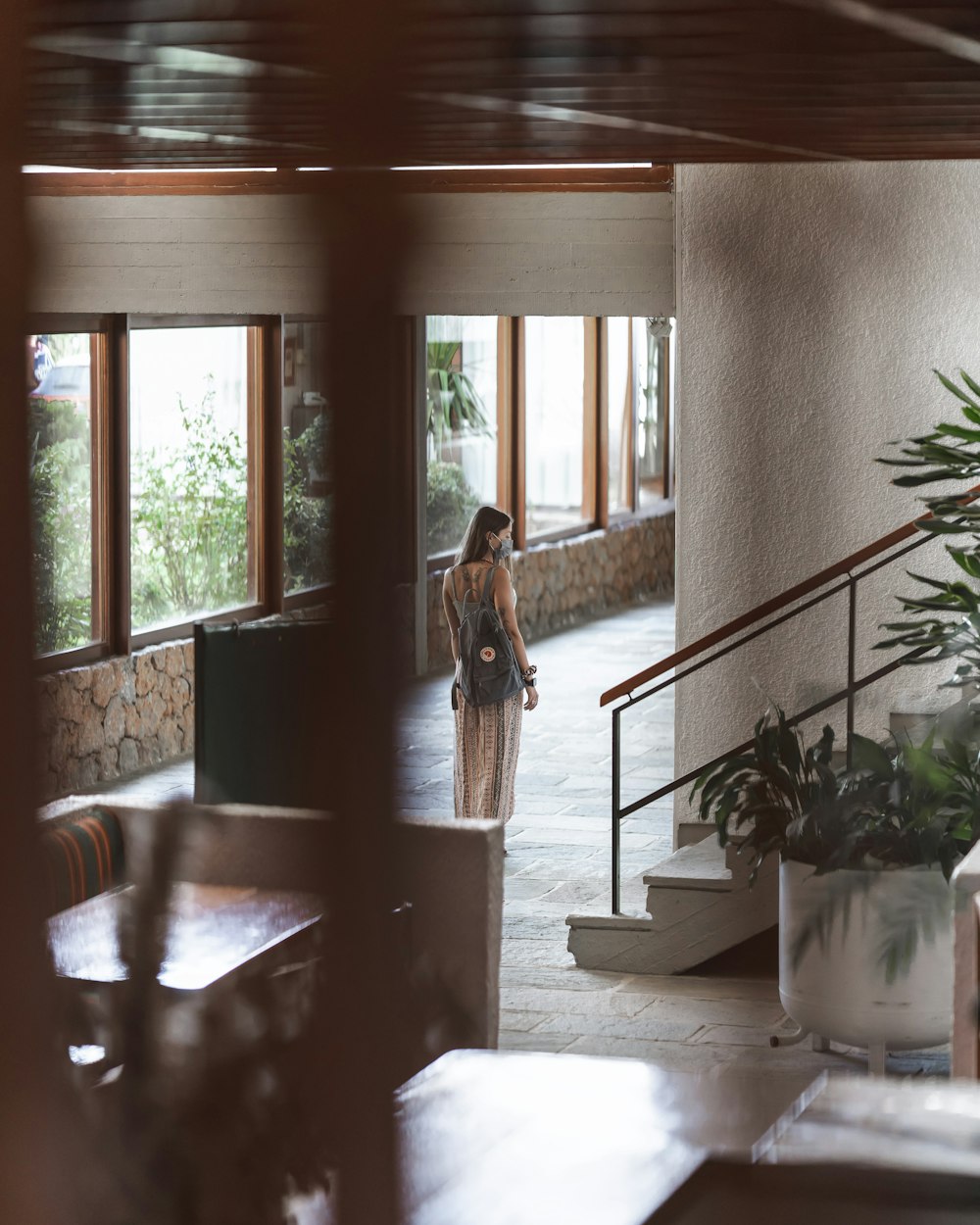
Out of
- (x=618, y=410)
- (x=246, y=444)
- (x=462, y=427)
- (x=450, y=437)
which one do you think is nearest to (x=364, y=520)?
(x=246, y=444)

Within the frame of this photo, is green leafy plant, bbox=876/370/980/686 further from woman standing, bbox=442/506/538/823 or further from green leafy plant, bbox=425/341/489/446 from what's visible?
green leafy plant, bbox=425/341/489/446

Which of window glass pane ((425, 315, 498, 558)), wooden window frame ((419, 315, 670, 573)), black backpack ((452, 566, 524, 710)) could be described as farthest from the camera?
wooden window frame ((419, 315, 670, 573))

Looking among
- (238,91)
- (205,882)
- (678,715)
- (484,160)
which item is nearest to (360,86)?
(205,882)

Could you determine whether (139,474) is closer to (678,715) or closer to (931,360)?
(678,715)

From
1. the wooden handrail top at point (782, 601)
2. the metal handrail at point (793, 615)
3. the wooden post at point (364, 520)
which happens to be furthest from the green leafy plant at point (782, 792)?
the wooden post at point (364, 520)

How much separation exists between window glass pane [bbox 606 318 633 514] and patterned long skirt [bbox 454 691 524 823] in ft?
24.6

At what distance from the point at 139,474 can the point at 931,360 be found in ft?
13.4

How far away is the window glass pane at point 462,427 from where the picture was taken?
10.4 meters

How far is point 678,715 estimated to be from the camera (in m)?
5.55

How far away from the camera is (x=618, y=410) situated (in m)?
13.3

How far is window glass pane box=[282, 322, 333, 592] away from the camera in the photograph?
68cm

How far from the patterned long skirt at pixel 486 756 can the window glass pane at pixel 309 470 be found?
478 cm

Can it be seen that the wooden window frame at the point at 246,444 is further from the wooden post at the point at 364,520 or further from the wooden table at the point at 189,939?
the wooden post at the point at 364,520

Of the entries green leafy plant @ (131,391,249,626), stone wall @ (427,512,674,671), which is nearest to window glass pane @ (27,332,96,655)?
green leafy plant @ (131,391,249,626)
